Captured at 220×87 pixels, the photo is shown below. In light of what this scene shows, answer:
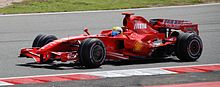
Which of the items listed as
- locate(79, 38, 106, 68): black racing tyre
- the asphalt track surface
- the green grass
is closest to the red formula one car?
locate(79, 38, 106, 68): black racing tyre

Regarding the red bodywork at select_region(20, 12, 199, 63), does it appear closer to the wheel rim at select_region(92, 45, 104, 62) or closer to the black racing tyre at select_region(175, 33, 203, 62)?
the black racing tyre at select_region(175, 33, 203, 62)

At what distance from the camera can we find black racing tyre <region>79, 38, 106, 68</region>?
42.3 ft

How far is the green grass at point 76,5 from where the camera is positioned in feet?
88.0

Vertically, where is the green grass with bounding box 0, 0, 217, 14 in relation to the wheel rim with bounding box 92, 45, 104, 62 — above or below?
above

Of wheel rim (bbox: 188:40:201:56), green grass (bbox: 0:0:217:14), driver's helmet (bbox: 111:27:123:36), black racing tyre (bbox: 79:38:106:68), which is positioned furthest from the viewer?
green grass (bbox: 0:0:217:14)

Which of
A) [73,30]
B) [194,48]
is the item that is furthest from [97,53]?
[73,30]

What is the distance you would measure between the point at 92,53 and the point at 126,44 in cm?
109

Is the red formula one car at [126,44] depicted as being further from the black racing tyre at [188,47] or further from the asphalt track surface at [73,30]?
the asphalt track surface at [73,30]

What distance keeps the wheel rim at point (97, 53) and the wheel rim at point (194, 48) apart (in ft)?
6.79

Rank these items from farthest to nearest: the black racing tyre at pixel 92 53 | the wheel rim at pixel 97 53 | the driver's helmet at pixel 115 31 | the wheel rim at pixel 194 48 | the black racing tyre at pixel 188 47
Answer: the wheel rim at pixel 194 48
the black racing tyre at pixel 188 47
the driver's helmet at pixel 115 31
the wheel rim at pixel 97 53
the black racing tyre at pixel 92 53

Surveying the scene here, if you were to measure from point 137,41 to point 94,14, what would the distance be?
1157 centimetres

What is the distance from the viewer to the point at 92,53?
1302cm

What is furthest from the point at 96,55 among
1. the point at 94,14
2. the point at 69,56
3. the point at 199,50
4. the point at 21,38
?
the point at 94,14

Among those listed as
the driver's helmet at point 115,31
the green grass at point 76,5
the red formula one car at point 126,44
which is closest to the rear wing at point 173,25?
the red formula one car at point 126,44
